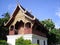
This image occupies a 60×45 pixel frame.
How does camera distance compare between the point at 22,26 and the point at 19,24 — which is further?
the point at 19,24

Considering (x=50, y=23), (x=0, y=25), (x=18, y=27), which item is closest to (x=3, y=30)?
(x=0, y=25)

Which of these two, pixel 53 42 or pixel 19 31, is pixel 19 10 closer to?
pixel 19 31

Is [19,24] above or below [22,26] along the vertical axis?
above

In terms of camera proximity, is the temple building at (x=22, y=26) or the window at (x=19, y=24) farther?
the window at (x=19, y=24)

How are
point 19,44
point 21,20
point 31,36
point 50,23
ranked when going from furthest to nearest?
point 50,23 < point 21,20 < point 31,36 < point 19,44

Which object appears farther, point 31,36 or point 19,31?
point 19,31

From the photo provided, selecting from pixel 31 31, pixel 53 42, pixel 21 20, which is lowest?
pixel 53 42

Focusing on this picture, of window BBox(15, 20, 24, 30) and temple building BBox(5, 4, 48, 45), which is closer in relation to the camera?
temple building BBox(5, 4, 48, 45)

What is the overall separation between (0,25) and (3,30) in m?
1.54

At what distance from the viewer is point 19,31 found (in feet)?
90.3

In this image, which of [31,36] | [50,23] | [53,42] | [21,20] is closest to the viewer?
[31,36]

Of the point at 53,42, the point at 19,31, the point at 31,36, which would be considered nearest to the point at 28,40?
the point at 31,36

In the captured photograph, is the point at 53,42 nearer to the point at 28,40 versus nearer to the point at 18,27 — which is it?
the point at 18,27

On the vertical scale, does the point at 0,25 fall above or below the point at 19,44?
above
